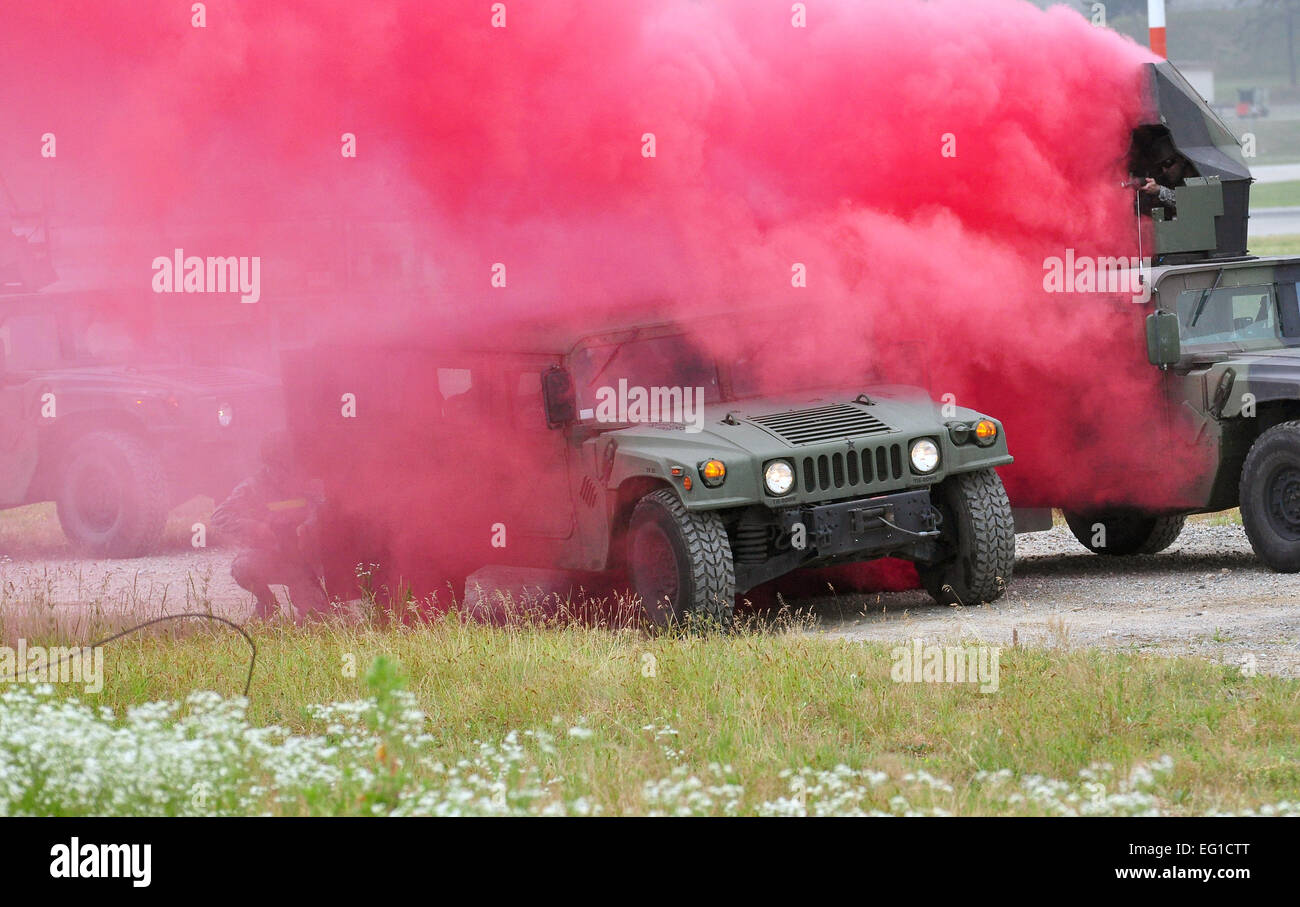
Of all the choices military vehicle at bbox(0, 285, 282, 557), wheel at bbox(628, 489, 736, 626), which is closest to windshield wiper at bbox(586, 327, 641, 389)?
wheel at bbox(628, 489, 736, 626)

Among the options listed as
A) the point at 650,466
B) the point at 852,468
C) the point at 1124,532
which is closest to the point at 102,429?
the point at 650,466

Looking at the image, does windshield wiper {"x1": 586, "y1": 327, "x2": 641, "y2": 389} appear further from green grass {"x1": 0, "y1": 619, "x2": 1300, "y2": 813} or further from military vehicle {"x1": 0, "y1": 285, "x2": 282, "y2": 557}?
military vehicle {"x1": 0, "y1": 285, "x2": 282, "y2": 557}

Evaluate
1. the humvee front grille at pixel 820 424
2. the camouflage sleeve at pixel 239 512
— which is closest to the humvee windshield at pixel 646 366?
the humvee front grille at pixel 820 424

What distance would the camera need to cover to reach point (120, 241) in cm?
1282

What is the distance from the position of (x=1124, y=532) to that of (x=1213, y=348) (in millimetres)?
1751

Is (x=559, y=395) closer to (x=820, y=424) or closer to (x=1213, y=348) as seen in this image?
(x=820, y=424)

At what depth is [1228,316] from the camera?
35.2 ft

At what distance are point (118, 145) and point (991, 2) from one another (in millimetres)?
5619

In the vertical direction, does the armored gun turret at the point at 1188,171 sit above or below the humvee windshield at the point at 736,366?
above

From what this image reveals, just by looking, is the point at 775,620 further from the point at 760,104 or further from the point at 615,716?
the point at 760,104

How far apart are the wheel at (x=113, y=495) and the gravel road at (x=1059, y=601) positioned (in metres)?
0.41

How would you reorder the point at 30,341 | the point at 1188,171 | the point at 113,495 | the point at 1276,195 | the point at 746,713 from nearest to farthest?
the point at 746,713 → the point at 1188,171 → the point at 113,495 → the point at 30,341 → the point at 1276,195

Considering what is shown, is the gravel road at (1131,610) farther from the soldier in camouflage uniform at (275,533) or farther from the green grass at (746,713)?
the soldier in camouflage uniform at (275,533)

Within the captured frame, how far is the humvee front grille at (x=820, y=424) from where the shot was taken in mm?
9180
